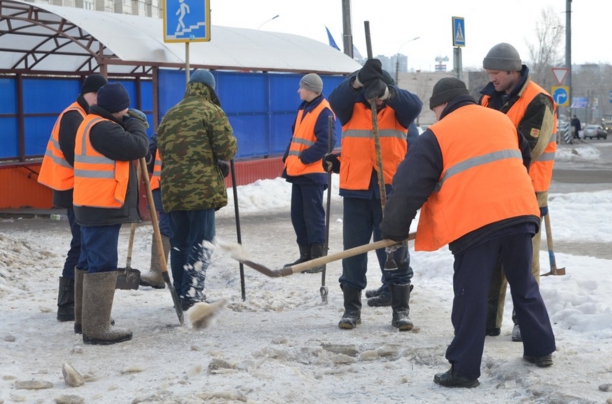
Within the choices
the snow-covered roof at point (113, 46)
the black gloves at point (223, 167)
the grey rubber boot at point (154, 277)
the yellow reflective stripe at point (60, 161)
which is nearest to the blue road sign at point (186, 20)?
the snow-covered roof at point (113, 46)

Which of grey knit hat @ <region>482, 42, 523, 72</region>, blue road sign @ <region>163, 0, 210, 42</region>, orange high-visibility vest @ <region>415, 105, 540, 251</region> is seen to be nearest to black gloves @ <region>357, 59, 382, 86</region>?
grey knit hat @ <region>482, 42, 523, 72</region>

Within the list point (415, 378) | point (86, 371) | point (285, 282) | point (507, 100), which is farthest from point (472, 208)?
point (285, 282)

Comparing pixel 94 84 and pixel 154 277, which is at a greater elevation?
pixel 94 84

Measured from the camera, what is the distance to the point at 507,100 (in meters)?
6.21

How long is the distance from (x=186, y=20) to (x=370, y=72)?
201 inches

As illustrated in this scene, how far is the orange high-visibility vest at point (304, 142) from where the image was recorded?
30.7 feet

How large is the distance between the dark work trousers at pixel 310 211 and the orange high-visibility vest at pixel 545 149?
3.30 meters

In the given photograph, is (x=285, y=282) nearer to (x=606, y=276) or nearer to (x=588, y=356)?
(x=606, y=276)

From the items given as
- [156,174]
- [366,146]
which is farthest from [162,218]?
[366,146]

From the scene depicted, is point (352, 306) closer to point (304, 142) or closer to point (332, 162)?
point (332, 162)

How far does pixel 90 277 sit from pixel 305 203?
3.46m

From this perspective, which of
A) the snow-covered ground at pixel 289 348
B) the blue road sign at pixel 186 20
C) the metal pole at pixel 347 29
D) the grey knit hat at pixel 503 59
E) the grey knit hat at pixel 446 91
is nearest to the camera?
the snow-covered ground at pixel 289 348

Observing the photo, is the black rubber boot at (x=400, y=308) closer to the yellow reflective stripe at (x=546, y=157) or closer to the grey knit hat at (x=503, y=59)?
the yellow reflective stripe at (x=546, y=157)

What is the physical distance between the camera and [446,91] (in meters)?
5.38
